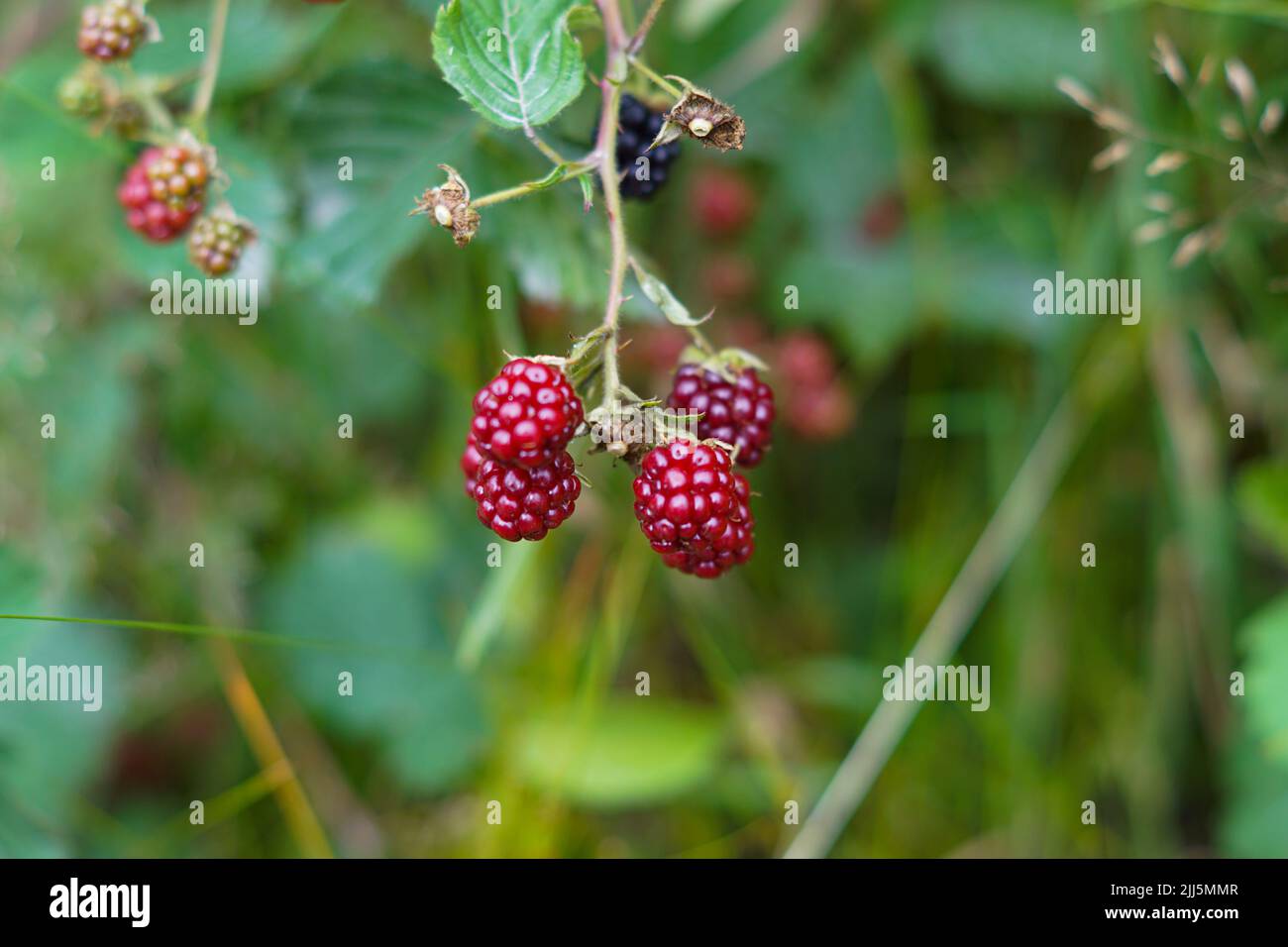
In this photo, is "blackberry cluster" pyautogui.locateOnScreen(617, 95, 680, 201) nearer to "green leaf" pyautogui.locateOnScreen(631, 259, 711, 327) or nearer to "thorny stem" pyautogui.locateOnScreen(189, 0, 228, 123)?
"green leaf" pyautogui.locateOnScreen(631, 259, 711, 327)

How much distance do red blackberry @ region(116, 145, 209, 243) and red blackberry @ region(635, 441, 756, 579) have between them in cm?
91

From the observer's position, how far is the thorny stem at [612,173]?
1.27 metres

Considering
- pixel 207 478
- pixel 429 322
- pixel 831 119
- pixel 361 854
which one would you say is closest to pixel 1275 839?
pixel 831 119

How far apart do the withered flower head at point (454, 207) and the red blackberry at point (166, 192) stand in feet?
1.95

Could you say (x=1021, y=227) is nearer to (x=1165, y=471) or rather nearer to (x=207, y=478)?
(x=1165, y=471)

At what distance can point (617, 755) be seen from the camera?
8.36ft

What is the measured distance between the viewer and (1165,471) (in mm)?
2627

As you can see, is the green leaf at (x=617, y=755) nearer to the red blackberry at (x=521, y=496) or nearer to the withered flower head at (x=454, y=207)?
the red blackberry at (x=521, y=496)

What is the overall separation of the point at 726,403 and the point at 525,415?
33cm

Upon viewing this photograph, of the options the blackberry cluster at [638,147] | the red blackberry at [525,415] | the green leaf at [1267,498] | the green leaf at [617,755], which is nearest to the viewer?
the red blackberry at [525,415]

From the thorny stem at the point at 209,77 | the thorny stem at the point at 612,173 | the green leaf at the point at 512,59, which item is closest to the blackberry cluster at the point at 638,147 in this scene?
the thorny stem at the point at 612,173

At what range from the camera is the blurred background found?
2.51 m

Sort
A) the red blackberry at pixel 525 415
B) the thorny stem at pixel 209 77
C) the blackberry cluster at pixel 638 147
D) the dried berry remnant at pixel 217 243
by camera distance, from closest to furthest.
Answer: the red blackberry at pixel 525 415 → the blackberry cluster at pixel 638 147 → the dried berry remnant at pixel 217 243 → the thorny stem at pixel 209 77
